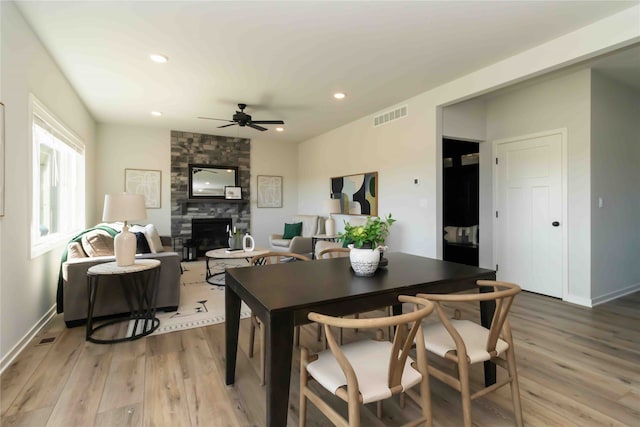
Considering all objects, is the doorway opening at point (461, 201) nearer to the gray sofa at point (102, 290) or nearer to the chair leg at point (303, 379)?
the gray sofa at point (102, 290)

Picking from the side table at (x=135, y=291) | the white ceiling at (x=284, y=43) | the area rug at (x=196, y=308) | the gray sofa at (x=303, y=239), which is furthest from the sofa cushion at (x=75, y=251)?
the gray sofa at (x=303, y=239)

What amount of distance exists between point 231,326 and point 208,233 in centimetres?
520

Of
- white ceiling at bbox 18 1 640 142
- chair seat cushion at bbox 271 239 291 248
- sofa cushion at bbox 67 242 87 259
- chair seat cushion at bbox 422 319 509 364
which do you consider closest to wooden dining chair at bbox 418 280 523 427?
chair seat cushion at bbox 422 319 509 364

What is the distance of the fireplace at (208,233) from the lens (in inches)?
262

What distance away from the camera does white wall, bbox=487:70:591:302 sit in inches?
139

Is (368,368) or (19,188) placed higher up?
(19,188)

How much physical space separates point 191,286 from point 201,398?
8.86 feet

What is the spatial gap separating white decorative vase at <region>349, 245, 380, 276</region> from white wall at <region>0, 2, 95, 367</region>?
2452 millimetres

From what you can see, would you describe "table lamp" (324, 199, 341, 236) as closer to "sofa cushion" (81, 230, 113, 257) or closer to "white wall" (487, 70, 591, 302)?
"white wall" (487, 70, 591, 302)

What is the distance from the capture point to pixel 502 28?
2.68 meters

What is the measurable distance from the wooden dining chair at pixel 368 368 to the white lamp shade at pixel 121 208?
7.08ft

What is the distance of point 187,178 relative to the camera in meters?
6.59

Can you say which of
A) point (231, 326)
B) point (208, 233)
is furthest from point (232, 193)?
point (231, 326)

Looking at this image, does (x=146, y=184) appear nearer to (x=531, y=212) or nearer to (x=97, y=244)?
(x=97, y=244)
